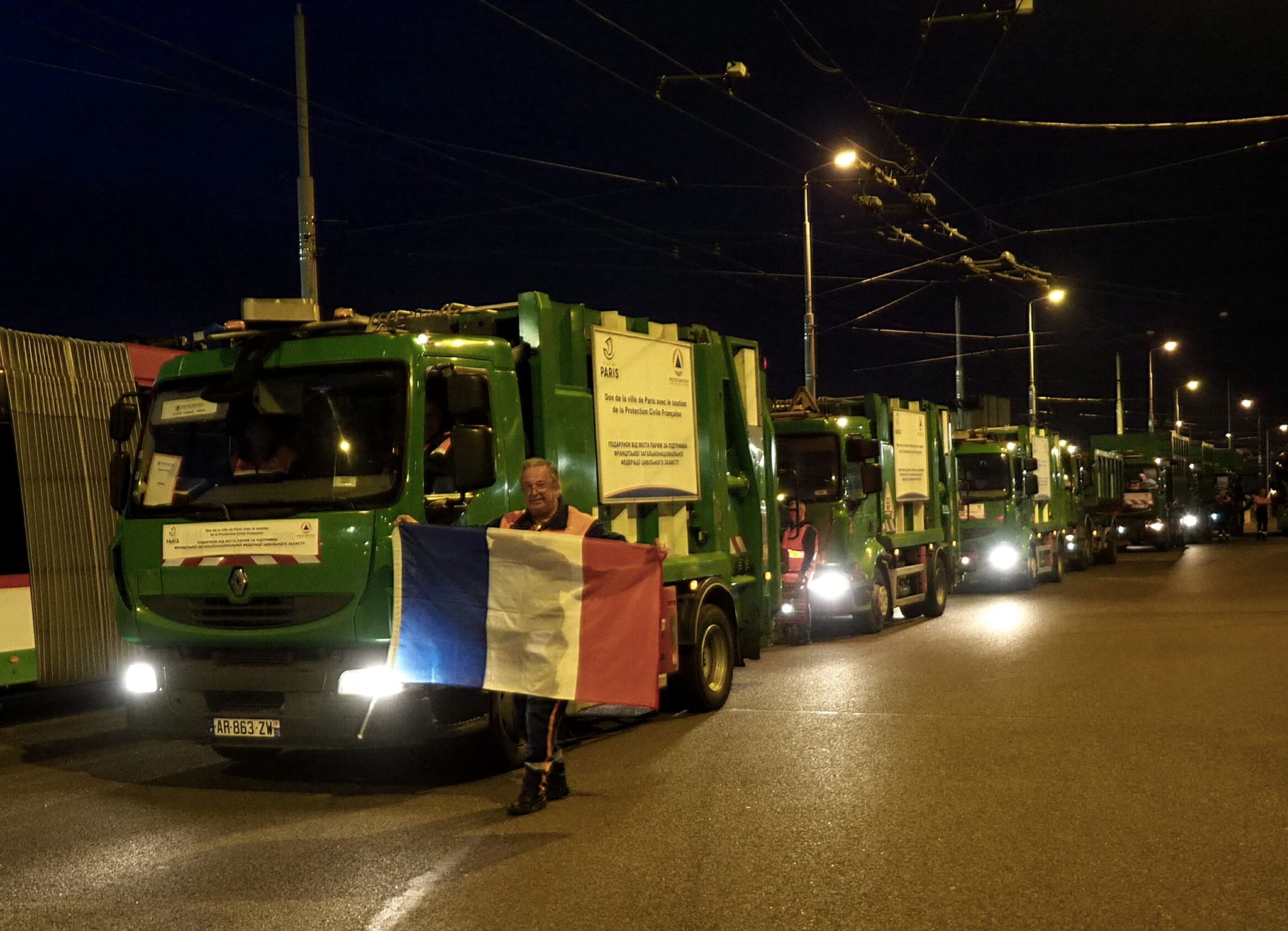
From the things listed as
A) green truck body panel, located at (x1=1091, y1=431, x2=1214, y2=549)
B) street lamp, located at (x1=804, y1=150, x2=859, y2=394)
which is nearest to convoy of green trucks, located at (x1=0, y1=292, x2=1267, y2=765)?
street lamp, located at (x1=804, y1=150, x2=859, y2=394)

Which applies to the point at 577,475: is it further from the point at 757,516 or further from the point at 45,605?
the point at 45,605

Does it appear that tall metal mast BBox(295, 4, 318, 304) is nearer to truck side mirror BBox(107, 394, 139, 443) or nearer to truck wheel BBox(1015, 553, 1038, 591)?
truck side mirror BBox(107, 394, 139, 443)

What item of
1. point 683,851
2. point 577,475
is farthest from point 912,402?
point 683,851

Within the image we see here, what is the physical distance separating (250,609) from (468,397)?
173 centimetres

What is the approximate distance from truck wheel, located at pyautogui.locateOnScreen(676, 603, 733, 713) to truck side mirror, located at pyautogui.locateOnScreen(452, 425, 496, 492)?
9.82 ft

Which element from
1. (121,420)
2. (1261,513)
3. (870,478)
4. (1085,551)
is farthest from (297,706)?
(1261,513)

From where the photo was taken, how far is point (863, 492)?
17.8 metres

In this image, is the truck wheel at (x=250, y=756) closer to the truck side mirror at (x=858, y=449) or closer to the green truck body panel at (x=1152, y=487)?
the truck side mirror at (x=858, y=449)

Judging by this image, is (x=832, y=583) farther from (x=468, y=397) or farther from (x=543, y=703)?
(x=543, y=703)

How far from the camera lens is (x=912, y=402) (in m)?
20.7

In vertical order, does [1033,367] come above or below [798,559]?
above

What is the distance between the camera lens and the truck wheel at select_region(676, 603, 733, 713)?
10781 millimetres

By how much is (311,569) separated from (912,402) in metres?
13.9

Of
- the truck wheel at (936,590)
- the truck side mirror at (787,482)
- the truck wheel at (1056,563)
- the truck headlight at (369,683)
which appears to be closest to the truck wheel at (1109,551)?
the truck wheel at (1056,563)
